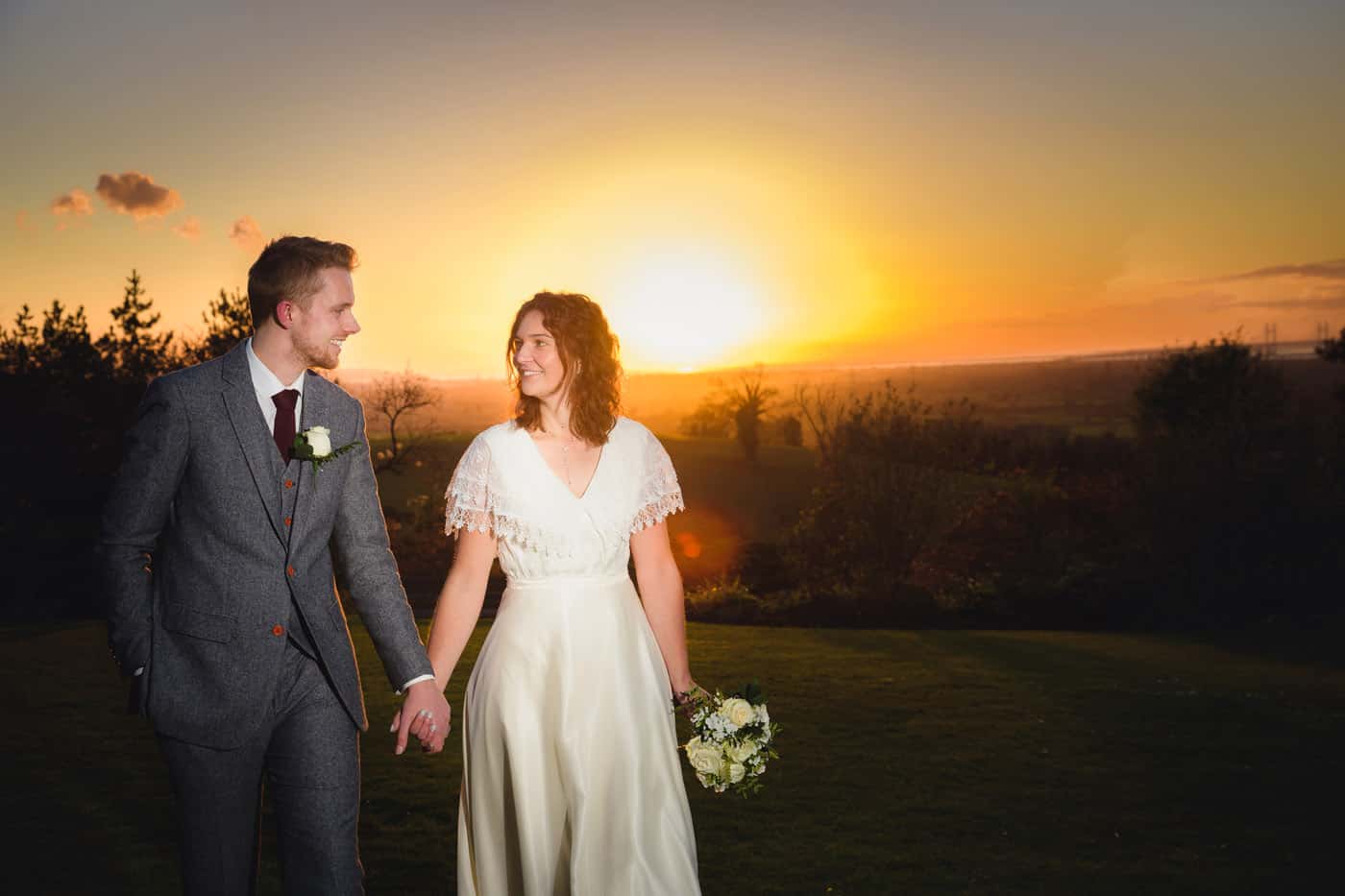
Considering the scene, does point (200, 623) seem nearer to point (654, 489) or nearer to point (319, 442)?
point (319, 442)

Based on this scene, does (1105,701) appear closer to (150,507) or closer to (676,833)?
(676,833)

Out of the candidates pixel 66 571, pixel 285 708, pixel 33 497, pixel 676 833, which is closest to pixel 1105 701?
pixel 676 833

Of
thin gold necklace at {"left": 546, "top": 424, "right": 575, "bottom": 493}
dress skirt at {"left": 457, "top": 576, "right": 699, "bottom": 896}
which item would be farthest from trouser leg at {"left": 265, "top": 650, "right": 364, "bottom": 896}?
thin gold necklace at {"left": 546, "top": 424, "right": 575, "bottom": 493}

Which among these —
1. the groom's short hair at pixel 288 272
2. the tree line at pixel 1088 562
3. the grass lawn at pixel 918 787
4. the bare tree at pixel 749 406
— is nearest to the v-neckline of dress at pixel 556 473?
the groom's short hair at pixel 288 272

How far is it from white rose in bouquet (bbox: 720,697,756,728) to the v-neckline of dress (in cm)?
100

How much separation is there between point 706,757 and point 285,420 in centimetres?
202

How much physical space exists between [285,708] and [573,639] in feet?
3.71

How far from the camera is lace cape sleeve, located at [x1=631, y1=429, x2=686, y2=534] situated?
171 inches

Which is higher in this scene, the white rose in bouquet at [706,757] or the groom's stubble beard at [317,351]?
the groom's stubble beard at [317,351]

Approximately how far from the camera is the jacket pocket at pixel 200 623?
10.5ft

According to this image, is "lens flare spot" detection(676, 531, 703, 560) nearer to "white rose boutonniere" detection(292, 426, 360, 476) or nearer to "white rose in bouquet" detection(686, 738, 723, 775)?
"white rose in bouquet" detection(686, 738, 723, 775)

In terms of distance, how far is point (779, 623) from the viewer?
722 inches

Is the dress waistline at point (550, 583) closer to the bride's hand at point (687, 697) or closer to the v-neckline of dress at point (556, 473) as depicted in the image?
the v-neckline of dress at point (556, 473)

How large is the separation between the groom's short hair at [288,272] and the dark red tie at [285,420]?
0.26m
